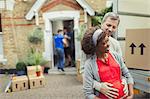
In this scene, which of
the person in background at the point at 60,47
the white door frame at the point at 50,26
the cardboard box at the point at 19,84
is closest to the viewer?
Answer: the cardboard box at the point at 19,84

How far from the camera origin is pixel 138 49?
4027 mm

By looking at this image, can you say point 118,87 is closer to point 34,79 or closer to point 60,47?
point 34,79

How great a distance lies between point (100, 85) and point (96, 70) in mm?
103

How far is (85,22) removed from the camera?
9.34 m

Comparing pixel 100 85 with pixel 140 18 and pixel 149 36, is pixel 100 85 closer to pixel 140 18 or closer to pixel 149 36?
pixel 149 36

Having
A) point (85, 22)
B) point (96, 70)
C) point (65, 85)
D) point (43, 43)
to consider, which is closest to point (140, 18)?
point (96, 70)

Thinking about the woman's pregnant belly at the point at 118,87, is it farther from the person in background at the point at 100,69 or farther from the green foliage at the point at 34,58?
the green foliage at the point at 34,58

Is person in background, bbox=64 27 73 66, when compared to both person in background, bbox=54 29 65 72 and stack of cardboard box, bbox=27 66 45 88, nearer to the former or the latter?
person in background, bbox=54 29 65 72

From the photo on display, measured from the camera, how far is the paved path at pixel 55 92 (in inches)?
250

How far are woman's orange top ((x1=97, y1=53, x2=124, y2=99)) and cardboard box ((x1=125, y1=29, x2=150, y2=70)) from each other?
6.18ft

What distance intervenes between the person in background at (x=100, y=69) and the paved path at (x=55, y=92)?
4.13 meters

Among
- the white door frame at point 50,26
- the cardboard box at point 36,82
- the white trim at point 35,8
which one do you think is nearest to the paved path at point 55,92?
the cardboard box at point 36,82

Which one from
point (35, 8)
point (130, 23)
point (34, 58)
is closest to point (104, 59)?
point (130, 23)

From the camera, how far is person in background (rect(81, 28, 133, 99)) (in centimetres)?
199
